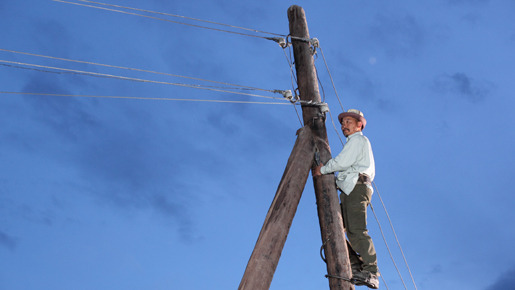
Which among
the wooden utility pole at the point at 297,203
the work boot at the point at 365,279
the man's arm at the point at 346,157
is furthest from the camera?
the man's arm at the point at 346,157

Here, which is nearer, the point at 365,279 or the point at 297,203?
the point at 365,279

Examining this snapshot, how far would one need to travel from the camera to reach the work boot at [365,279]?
5656mm

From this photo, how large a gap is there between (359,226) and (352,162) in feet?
2.42

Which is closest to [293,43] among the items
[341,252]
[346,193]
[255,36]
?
[255,36]

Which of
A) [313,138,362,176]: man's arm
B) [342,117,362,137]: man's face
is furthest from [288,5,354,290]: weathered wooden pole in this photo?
[342,117,362,137]: man's face

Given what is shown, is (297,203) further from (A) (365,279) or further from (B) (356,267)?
(A) (365,279)

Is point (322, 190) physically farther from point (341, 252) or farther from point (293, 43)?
point (293, 43)

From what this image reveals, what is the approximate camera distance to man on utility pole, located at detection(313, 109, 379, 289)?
5.78 meters

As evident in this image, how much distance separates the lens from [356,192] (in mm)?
6062

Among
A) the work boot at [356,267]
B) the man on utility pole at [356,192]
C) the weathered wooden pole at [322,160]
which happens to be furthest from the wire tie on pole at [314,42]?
the work boot at [356,267]

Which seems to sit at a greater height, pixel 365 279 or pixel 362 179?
pixel 362 179

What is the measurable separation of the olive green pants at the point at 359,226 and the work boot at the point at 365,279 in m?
0.06

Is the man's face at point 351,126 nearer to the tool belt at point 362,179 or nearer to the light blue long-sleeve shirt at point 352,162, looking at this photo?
the light blue long-sleeve shirt at point 352,162

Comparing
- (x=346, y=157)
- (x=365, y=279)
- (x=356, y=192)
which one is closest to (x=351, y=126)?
(x=346, y=157)
